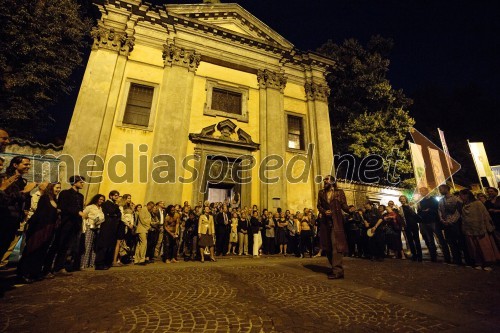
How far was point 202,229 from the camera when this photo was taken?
800 centimetres

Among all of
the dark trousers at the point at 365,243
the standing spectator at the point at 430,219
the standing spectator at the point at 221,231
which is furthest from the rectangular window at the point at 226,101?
the standing spectator at the point at 430,219

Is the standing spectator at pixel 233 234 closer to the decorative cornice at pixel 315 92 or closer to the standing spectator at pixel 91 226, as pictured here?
the standing spectator at pixel 91 226

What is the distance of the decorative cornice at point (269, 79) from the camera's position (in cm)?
1445

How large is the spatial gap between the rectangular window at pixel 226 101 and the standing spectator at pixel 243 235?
6.26 m

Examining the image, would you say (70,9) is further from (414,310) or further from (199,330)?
(414,310)

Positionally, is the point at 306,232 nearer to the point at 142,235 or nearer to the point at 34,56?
the point at 142,235

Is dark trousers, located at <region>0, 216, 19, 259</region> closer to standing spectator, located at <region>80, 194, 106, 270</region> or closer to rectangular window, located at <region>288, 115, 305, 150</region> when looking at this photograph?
standing spectator, located at <region>80, 194, 106, 270</region>

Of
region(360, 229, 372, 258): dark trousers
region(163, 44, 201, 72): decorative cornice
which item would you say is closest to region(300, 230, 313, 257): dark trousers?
region(360, 229, 372, 258): dark trousers

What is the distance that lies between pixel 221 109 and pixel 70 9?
10.4 meters

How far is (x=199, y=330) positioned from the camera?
2.42 metres

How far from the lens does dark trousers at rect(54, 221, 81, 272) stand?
5107mm

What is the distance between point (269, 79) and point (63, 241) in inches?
497

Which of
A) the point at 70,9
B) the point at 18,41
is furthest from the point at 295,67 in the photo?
the point at 18,41

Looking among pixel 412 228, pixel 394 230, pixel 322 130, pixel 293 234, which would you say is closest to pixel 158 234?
pixel 293 234
